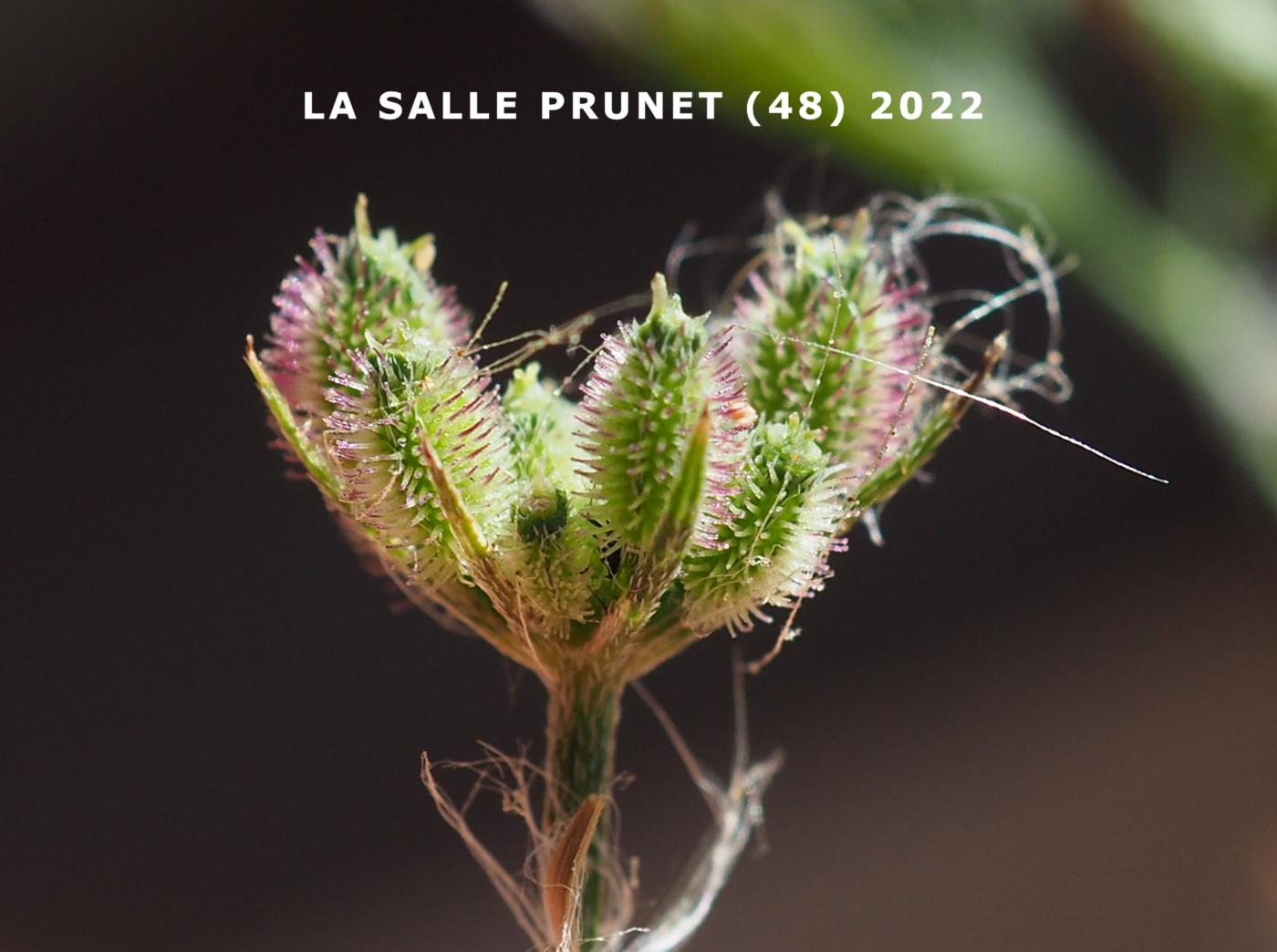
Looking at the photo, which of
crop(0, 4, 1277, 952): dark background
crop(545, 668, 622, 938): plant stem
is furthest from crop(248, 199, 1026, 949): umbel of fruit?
crop(0, 4, 1277, 952): dark background

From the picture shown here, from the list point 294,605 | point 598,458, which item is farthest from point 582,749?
point 294,605

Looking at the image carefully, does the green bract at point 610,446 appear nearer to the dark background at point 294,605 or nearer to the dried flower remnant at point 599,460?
the dried flower remnant at point 599,460

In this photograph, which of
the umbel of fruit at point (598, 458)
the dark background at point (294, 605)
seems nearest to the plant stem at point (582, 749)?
the umbel of fruit at point (598, 458)

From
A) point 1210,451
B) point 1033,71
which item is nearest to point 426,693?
point 1033,71

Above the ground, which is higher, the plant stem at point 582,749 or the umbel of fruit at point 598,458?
the umbel of fruit at point 598,458

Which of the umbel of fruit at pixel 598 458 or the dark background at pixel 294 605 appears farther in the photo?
the dark background at pixel 294 605

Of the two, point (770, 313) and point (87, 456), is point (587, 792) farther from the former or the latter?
point (87, 456)

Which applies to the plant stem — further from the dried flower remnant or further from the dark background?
the dark background
